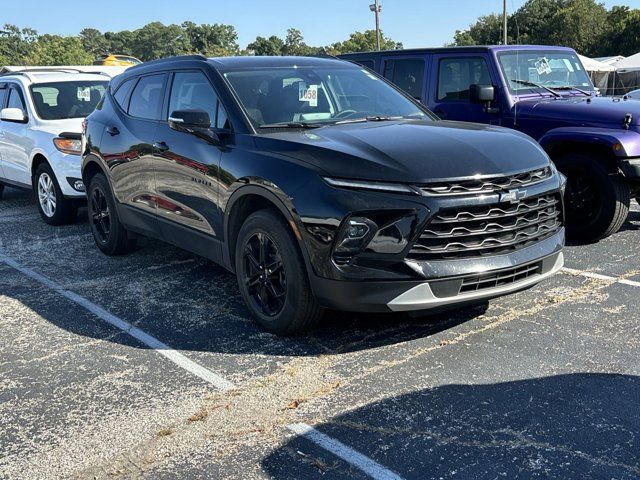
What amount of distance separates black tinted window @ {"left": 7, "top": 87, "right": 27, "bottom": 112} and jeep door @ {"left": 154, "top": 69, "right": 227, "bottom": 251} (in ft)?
14.2

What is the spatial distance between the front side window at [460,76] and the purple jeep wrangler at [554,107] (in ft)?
0.04

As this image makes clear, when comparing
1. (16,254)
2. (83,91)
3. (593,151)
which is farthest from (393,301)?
(83,91)

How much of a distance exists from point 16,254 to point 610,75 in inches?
1235

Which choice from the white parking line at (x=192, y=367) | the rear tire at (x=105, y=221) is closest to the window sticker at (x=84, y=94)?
the rear tire at (x=105, y=221)

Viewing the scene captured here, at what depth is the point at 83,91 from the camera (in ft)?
30.0

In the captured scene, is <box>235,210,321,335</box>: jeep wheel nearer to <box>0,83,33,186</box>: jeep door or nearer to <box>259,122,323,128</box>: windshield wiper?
<box>259,122,323,128</box>: windshield wiper

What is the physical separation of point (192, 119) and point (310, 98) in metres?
0.90

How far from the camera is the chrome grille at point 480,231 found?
3.73 metres

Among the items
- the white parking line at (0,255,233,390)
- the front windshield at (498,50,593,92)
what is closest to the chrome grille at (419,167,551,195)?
the white parking line at (0,255,233,390)

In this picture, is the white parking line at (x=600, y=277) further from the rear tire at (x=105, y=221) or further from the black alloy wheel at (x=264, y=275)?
the rear tire at (x=105, y=221)

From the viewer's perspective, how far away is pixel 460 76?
7500 mm

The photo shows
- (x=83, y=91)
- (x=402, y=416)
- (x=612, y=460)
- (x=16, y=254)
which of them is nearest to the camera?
(x=612, y=460)

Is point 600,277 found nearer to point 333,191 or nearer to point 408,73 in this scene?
point 333,191

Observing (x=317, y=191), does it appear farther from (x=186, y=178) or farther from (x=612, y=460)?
(x=612, y=460)
